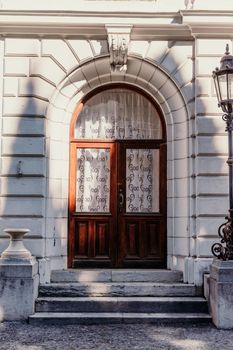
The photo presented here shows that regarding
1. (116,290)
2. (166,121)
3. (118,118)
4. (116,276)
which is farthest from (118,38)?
(116,290)

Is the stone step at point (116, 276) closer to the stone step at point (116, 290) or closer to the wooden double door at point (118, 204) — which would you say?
the stone step at point (116, 290)

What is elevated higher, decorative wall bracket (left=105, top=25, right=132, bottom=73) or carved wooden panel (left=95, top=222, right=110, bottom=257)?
decorative wall bracket (left=105, top=25, right=132, bottom=73)

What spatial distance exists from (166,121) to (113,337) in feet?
15.4

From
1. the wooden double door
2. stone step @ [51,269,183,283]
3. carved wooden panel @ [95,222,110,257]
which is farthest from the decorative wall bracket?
stone step @ [51,269,183,283]

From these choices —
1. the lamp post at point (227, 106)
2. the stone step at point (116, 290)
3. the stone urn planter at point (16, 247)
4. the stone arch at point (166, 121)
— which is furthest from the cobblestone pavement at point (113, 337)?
the stone arch at point (166, 121)

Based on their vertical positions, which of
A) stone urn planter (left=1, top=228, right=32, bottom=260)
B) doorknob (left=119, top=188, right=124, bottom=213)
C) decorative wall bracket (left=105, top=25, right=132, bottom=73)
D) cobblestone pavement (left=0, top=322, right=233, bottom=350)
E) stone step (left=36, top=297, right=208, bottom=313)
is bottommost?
cobblestone pavement (left=0, top=322, right=233, bottom=350)

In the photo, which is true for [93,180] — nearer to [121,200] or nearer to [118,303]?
[121,200]

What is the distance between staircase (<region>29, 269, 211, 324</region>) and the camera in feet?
25.4

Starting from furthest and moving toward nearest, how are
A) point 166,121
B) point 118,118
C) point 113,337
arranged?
point 118,118
point 166,121
point 113,337

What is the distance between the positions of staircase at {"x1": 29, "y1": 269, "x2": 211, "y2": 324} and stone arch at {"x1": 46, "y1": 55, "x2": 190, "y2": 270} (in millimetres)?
886

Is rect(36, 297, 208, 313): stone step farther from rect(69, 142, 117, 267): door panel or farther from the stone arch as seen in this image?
rect(69, 142, 117, 267): door panel

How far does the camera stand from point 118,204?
9836mm

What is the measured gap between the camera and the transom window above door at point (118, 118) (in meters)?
10.1

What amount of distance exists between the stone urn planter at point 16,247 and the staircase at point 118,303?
2.44ft
